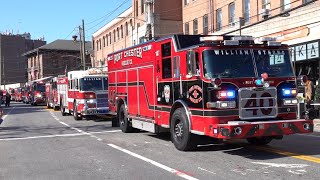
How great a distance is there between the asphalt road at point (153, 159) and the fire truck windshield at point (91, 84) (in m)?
8.66

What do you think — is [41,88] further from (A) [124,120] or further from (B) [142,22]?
(A) [124,120]

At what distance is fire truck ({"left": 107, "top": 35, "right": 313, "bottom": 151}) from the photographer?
923 cm

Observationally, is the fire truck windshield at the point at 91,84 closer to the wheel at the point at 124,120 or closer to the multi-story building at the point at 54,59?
the wheel at the point at 124,120

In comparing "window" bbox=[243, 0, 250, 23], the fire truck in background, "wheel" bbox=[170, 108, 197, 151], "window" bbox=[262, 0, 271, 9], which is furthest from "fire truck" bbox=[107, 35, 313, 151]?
the fire truck in background

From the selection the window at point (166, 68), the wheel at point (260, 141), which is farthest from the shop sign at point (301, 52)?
the window at point (166, 68)

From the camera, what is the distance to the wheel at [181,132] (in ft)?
33.4

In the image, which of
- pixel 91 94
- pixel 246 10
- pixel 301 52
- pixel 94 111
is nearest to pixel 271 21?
pixel 301 52

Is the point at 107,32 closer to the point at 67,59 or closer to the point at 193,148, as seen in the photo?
the point at 67,59

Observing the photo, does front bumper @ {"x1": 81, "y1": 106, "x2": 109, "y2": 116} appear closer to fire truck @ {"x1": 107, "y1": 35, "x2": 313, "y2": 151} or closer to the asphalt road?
the asphalt road

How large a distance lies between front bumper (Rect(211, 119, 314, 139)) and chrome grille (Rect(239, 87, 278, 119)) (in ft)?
1.01

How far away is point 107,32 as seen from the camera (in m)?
67.7

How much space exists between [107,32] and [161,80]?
57.3 metres

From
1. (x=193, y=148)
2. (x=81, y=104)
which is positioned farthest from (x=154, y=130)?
(x=81, y=104)

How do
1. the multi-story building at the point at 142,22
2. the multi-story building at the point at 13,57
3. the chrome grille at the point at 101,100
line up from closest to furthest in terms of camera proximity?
1. the chrome grille at the point at 101,100
2. the multi-story building at the point at 142,22
3. the multi-story building at the point at 13,57
